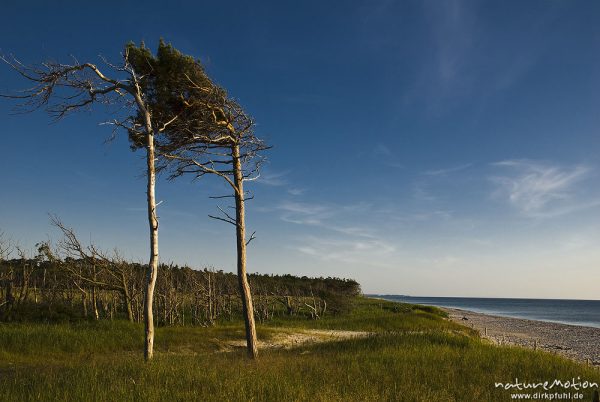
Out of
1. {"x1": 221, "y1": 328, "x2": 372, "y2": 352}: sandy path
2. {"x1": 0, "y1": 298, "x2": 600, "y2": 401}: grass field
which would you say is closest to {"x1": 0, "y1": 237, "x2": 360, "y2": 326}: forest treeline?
{"x1": 0, "y1": 298, "x2": 600, "y2": 401}: grass field

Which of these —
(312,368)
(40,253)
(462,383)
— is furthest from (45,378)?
(40,253)

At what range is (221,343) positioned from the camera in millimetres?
22828

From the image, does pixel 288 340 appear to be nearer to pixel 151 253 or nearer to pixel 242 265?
pixel 242 265

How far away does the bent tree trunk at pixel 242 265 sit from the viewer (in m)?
14.6

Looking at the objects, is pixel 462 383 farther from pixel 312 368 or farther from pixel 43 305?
pixel 43 305

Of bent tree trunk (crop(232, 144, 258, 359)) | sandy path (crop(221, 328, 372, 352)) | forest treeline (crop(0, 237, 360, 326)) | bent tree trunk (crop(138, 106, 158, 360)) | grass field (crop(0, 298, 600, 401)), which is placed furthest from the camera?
forest treeline (crop(0, 237, 360, 326))

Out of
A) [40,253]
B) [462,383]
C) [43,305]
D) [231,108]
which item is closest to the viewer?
[462,383]

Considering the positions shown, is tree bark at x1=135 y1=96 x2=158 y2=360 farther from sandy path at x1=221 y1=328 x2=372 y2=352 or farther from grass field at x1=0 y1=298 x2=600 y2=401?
sandy path at x1=221 y1=328 x2=372 y2=352

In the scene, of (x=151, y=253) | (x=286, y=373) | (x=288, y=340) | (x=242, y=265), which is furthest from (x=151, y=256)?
(x=288, y=340)

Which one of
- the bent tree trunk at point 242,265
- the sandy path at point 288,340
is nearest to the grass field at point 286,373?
the bent tree trunk at point 242,265

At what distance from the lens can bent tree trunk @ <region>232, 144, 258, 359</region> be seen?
1465 cm

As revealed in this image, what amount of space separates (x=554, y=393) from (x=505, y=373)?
1682mm

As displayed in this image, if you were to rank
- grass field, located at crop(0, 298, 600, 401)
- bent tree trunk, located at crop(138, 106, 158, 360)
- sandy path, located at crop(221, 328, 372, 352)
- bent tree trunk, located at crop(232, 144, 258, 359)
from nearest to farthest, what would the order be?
grass field, located at crop(0, 298, 600, 401) < bent tree trunk, located at crop(138, 106, 158, 360) < bent tree trunk, located at crop(232, 144, 258, 359) < sandy path, located at crop(221, 328, 372, 352)

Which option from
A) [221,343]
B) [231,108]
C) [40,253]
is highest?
[231,108]
